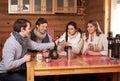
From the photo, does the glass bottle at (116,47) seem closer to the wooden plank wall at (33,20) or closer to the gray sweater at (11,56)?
the gray sweater at (11,56)

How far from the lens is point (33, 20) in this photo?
546 cm

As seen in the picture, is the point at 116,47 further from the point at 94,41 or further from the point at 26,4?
the point at 26,4

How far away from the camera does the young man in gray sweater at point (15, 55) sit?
2.70 m

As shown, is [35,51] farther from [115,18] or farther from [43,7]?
[43,7]

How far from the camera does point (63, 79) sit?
356 cm

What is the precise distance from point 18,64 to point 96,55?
1.06 meters

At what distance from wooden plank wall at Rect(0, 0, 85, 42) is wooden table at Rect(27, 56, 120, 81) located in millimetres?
2889

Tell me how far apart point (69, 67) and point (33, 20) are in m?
3.22

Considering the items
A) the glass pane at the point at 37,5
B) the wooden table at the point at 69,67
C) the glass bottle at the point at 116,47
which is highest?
the glass pane at the point at 37,5

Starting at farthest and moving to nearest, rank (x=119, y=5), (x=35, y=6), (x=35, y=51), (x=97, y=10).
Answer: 1. (x=35, y=6)
2. (x=97, y=10)
3. (x=119, y=5)
4. (x=35, y=51)

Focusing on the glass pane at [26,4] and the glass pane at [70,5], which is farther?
the glass pane at [70,5]

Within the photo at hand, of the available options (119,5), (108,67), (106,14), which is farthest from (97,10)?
(108,67)

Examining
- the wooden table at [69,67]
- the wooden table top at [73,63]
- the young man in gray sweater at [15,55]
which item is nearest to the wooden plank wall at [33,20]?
the young man in gray sweater at [15,55]

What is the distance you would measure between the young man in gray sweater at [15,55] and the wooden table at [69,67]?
8.9 inches
